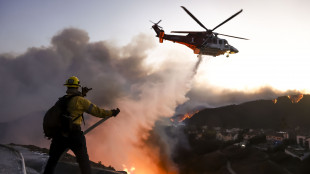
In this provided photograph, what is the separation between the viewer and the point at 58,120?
480cm

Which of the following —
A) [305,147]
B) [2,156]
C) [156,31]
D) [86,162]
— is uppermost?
[156,31]

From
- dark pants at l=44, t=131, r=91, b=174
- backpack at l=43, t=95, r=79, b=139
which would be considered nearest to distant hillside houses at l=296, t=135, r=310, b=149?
dark pants at l=44, t=131, r=91, b=174

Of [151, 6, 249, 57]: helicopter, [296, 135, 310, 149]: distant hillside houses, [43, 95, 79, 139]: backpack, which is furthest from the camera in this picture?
Result: [296, 135, 310, 149]: distant hillside houses

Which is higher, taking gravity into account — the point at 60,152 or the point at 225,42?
the point at 225,42

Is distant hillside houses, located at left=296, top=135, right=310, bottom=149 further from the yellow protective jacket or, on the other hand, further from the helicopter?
the yellow protective jacket

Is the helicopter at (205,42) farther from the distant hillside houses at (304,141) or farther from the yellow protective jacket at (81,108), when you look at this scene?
the distant hillside houses at (304,141)

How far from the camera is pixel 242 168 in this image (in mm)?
59312

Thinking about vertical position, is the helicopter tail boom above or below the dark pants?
above

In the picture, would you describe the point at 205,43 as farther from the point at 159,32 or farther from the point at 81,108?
the point at 81,108

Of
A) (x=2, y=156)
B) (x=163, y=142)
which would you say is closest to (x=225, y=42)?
(x=2, y=156)

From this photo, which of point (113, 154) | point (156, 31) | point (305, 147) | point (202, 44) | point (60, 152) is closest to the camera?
point (60, 152)

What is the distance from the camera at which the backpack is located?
15.7 feet

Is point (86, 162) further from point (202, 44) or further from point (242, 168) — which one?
point (242, 168)

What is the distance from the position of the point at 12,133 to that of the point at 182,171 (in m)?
68.5
